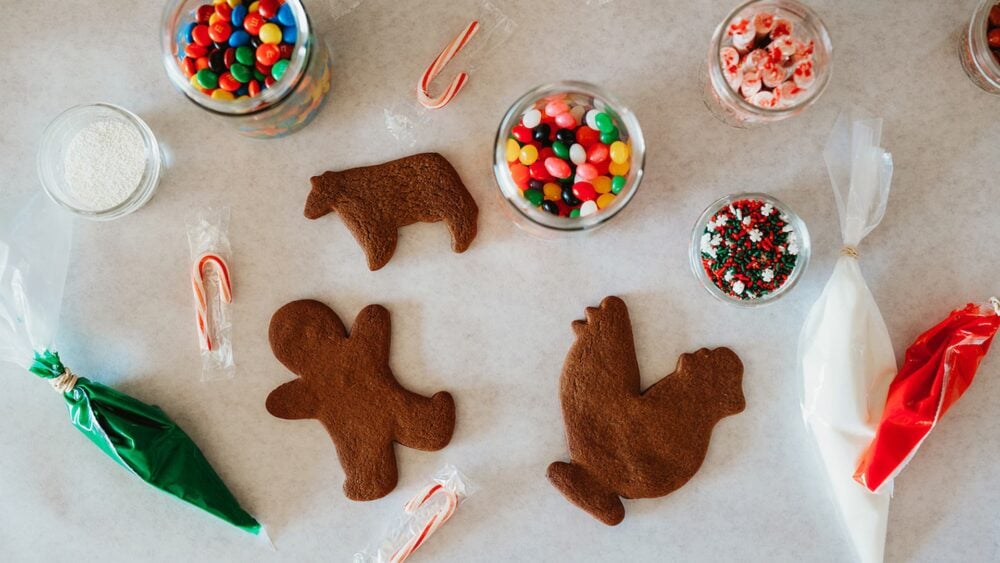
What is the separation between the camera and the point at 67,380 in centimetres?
162

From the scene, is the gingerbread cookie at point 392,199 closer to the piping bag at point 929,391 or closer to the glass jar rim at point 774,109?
the glass jar rim at point 774,109

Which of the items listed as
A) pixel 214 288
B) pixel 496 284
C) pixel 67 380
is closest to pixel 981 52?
pixel 496 284

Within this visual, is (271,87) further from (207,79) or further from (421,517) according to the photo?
(421,517)

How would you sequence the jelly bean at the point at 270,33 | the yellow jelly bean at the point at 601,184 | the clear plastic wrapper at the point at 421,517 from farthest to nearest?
1. the clear plastic wrapper at the point at 421,517
2. the yellow jelly bean at the point at 601,184
3. the jelly bean at the point at 270,33

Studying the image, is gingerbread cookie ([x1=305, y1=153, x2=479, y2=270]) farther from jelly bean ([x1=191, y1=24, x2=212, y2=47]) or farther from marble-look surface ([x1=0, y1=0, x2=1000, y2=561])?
jelly bean ([x1=191, y1=24, x2=212, y2=47])

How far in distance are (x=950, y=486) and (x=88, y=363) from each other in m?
2.11

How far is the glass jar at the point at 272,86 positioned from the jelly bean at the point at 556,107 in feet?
1.71

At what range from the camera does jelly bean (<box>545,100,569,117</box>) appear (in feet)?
5.14

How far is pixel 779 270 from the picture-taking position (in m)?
1.60

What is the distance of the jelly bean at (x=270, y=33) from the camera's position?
1469mm

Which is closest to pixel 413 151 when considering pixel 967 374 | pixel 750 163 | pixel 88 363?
pixel 750 163

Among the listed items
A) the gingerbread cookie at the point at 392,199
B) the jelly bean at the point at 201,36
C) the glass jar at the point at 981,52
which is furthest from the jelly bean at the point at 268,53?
the glass jar at the point at 981,52

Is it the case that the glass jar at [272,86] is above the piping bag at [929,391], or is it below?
above

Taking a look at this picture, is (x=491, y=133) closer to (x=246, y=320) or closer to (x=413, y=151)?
(x=413, y=151)
